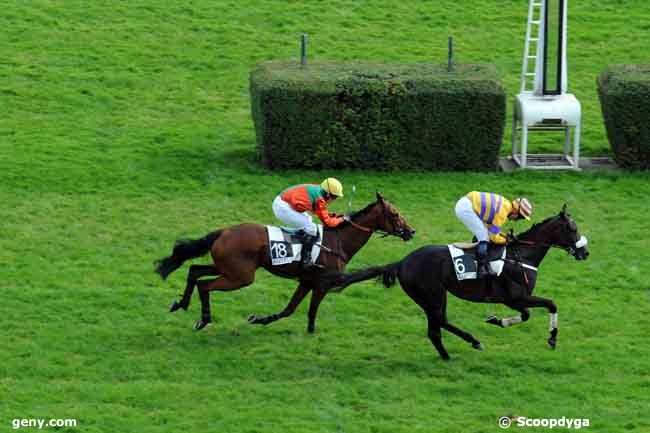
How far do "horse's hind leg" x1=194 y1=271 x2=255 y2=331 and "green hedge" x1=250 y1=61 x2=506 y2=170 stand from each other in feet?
17.9

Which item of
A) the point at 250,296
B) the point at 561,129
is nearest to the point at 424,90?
the point at 561,129

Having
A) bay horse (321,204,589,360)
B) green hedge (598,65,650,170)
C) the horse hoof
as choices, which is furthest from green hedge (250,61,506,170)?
bay horse (321,204,589,360)

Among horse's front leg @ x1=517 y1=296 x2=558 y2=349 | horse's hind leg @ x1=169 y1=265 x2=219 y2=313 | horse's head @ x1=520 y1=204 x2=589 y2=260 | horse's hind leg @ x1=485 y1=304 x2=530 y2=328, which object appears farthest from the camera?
horse's hind leg @ x1=169 y1=265 x2=219 y2=313

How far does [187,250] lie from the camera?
14578 millimetres

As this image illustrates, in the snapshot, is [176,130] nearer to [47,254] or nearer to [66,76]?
[66,76]

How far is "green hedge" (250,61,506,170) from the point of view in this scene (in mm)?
19500

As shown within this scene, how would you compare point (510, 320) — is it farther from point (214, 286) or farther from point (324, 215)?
point (214, 286)

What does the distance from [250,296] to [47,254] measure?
2781 millimetres

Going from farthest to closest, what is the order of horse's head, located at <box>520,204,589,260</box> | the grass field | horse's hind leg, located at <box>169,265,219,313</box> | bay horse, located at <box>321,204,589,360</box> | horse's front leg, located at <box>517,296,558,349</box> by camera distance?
1. horse's hind leg, located at <box>169,265,219,313</box>
2. horse's head, located at <box>520,204,589,260</box>
3. horse's front leg, located at <box>517,296,558,349</box>
4. bay horse, located at <box>321,204,589,360</box>
5. the grass field

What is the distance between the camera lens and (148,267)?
54.4ft

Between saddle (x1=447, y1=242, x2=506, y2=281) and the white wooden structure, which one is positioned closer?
saddle (x1=447, y1=242, x2=506, y2=281)

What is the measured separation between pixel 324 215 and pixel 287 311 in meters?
1.06

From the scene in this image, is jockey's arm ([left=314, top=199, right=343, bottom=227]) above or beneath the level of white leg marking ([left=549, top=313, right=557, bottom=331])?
above

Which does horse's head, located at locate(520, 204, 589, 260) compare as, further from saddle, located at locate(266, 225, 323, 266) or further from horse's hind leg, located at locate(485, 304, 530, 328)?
saddle, located at locate(266, 225, 323, 266)
